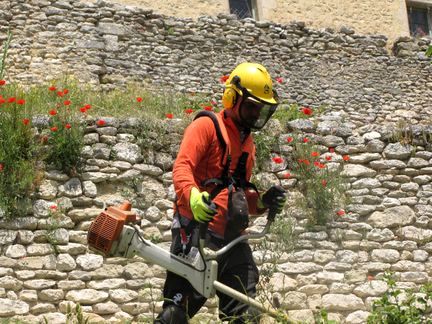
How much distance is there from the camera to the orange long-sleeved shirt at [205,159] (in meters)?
3.94

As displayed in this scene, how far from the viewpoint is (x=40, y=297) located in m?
5.41

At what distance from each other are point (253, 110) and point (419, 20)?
40.7 ft

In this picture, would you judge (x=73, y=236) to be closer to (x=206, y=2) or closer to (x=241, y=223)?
(x=241, y=223)

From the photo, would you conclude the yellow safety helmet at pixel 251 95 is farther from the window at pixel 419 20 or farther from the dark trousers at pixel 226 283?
the window at pixel 419 20

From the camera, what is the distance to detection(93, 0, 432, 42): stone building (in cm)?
1298

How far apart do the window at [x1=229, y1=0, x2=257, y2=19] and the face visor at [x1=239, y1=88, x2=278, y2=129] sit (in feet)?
31.6

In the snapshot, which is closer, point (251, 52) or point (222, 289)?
point (222, 289)

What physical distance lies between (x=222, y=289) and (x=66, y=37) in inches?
283

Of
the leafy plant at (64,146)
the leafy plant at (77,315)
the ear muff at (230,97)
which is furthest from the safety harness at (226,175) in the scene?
the leafy plant at (64,146)

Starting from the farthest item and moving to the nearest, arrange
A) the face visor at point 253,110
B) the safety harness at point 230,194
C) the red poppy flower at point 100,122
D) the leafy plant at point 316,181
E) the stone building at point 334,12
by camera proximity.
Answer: the stone building at point 334,12
the leafy plant at point 316,181
the red poppy flower at point 100,122
the face visor at point 253,110
the safety harness at point 230,194

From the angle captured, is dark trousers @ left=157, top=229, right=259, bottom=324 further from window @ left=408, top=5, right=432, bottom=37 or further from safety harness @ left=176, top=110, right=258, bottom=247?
window @ left=408, top=5, right=432, bottom=37

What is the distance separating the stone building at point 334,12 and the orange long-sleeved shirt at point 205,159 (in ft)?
28.8

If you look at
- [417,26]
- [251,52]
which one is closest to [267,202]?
[251,52]

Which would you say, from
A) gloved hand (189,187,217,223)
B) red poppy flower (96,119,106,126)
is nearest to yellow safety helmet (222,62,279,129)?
gloved hand (189,187,217,223)
